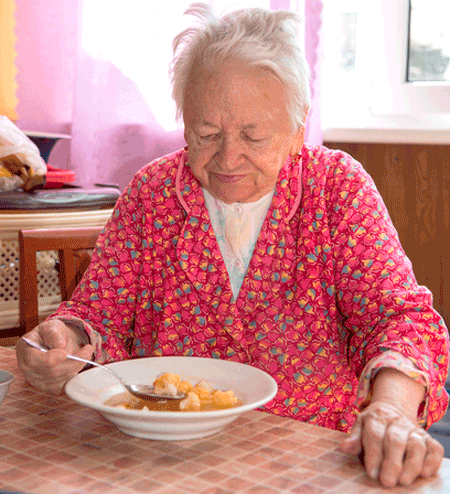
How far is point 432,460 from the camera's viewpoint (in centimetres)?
74

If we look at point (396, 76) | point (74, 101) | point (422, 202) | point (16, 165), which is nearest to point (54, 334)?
point (16, 165)

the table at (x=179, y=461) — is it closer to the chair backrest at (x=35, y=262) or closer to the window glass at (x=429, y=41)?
the chair backrest at (x=35, y=262)

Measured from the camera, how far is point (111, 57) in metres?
2.30

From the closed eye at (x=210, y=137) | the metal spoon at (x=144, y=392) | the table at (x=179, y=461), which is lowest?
the table at (x=179, y=461)

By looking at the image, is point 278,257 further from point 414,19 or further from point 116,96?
point 414,19

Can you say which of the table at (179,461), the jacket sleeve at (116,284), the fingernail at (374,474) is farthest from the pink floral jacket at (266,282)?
the fingernail at (374,474)

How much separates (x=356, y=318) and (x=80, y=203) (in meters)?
1.01

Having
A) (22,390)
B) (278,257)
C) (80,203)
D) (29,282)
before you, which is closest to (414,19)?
(80,203)

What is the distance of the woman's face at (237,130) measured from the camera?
3.84 feet

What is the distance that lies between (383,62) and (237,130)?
1816mm

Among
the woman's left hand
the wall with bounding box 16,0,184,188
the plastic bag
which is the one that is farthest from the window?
the woman's left hand

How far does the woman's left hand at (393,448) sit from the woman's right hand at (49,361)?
442 millimetres

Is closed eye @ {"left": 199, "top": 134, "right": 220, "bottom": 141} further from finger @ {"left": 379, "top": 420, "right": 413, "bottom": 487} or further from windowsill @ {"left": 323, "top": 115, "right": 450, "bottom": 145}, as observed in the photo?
windowsill @ {"left": 323, "top": 115, "right": 450, "bottom": 145}

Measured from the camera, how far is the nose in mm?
1199
